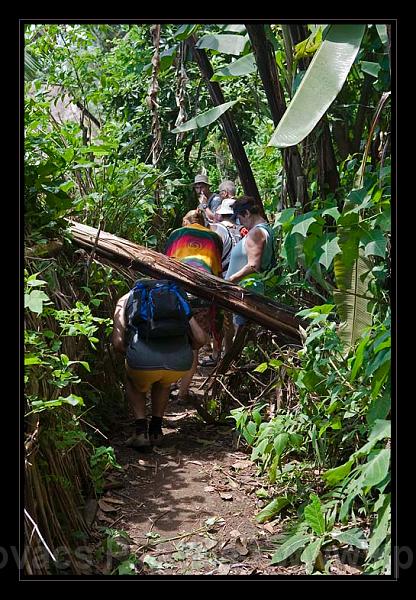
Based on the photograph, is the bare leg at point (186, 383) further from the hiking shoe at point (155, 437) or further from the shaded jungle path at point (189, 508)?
the hiking shoe at point (155, 437)

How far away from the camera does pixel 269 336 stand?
Result: 5.82m

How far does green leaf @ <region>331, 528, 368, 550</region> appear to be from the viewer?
3534 millimetres

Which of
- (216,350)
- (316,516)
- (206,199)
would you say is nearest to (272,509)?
(316,516)

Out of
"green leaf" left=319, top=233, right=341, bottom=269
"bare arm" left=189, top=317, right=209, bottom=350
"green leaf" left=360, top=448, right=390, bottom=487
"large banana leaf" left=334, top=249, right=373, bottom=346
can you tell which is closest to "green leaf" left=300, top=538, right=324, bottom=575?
"green leaf" left=360, top=448, right=390, bottom=487

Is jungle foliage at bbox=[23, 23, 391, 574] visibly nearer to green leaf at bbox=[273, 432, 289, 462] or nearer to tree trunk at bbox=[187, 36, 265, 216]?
green leaf at bbox=[273, 432, 289, 462]

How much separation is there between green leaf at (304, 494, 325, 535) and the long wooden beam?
1896 millimetres

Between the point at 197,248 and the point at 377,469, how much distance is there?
3.85 metres

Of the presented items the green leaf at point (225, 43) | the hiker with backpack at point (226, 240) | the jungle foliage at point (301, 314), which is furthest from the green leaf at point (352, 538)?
the green leaf at point (225, 43)

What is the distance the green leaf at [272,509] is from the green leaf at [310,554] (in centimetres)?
61

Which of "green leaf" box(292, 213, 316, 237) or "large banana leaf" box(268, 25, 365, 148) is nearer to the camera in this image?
"large banana leaf" box(268, 25, 365, 148)

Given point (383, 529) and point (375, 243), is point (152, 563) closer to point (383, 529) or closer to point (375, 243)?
point (383, 529)

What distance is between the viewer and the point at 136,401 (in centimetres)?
533

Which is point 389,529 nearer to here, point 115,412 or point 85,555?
point 85,555

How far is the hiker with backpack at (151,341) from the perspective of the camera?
201 inches
